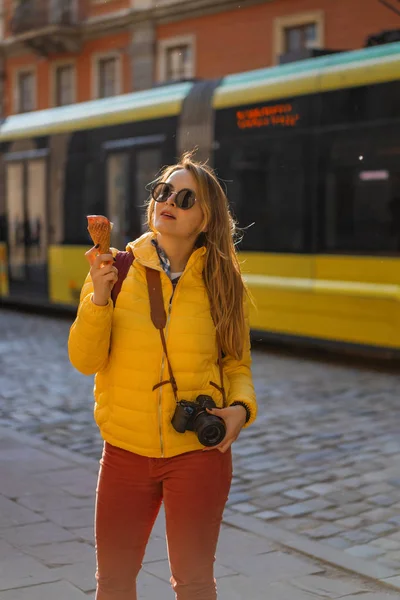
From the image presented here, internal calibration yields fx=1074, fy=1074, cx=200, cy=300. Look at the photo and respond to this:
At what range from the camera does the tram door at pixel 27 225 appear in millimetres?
16469

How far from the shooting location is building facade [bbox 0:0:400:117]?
2575 cm

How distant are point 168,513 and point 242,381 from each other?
0.45 meters

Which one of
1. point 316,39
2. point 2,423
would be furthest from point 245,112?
point 316,39

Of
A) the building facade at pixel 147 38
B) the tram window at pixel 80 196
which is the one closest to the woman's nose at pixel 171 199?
the tram window at pixel 80 196

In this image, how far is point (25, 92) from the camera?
37.1m

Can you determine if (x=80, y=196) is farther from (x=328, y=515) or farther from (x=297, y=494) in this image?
(x=328, y=515)

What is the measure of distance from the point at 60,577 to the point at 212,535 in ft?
4.45

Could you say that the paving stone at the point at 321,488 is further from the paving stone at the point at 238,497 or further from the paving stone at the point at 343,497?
the paving stone at the point at 238,497

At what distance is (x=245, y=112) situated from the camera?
1218 centimetres

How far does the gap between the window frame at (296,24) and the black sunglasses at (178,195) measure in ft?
76.0

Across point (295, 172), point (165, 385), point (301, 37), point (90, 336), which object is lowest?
point (165, 385)

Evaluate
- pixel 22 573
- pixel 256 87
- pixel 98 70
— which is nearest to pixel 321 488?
pixel 22 573

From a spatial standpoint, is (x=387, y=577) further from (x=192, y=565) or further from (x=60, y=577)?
(x=192, y=565)

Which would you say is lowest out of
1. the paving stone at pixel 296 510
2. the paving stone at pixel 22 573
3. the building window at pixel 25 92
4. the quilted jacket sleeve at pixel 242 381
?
the paving stone at pixel 296 510
